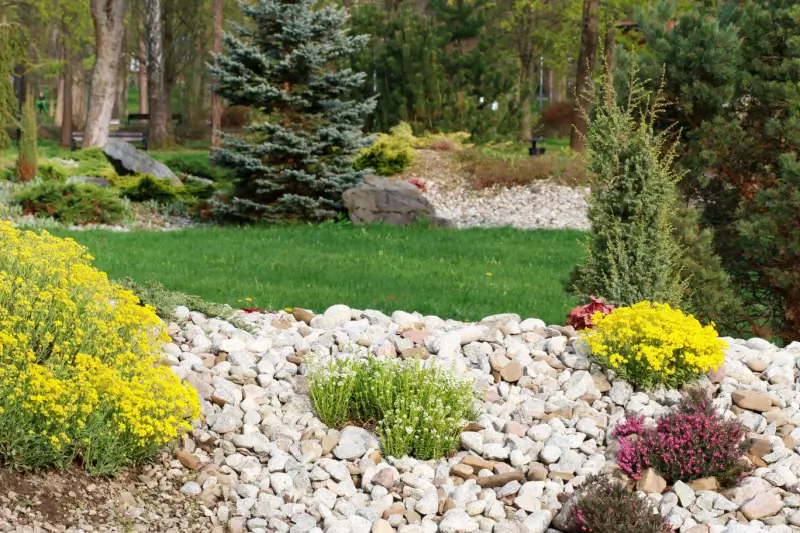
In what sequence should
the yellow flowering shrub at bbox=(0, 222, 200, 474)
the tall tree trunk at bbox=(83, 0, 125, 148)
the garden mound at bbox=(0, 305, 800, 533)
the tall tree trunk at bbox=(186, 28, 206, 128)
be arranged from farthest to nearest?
the tall tree trunk at bbox=(186, 28, 206, 128), the tall tree trunk at bbox=(83, 0, 125, 148), the garden mound at bbox=(0, 305, 800, 533), the yellow flowering shrub at bbox=(0, 222, 200, 474)

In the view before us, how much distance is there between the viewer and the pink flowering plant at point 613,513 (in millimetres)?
4242

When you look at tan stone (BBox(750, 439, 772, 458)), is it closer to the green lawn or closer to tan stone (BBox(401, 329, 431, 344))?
tan stone (BBox(401, 329, 431, 344))

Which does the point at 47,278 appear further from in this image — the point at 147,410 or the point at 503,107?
the point at 503,107

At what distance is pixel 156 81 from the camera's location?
1159 inches

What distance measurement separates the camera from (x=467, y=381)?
5398 millimetres

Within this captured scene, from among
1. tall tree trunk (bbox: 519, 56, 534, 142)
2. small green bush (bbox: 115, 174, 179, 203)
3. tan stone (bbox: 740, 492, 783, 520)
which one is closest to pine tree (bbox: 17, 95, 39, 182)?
small green bush (bbox: 115, 174, 179, 203)

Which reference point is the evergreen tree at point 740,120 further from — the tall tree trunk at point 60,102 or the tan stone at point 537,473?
the tall tree trunk at point 60,102

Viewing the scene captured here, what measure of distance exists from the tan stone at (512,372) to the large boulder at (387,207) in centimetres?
842

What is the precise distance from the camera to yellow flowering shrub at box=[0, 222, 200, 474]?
436 cm

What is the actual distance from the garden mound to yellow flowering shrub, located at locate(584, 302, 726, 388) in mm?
106

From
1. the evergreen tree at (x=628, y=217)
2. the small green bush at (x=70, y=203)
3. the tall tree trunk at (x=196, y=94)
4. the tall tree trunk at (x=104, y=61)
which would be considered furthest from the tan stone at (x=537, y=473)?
the tall tree trunk at (x=196, y=94)

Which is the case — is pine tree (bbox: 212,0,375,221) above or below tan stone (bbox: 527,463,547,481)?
above

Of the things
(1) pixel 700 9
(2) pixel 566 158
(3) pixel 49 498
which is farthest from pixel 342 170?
(3) pixel 49 498

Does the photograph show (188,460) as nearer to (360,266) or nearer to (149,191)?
(360,266)
